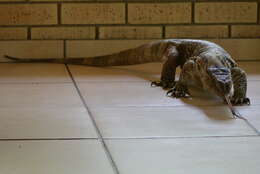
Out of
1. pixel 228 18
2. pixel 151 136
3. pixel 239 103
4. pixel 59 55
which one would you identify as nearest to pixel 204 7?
pixel 228 18

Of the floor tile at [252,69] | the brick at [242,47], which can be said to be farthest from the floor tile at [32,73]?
the brick at [242,47]

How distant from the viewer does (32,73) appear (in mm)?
3338

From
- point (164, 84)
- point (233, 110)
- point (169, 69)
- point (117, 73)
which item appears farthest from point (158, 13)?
point (233, 110)

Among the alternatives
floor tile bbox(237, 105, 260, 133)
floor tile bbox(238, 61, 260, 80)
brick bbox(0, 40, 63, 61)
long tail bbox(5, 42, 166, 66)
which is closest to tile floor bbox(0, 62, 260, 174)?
floor tile bbox(237, 105, 260, 133)

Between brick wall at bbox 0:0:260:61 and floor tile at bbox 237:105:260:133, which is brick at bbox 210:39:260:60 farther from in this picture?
floor tile at bbox 237:105:260:133

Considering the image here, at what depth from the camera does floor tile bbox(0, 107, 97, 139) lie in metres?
1.90

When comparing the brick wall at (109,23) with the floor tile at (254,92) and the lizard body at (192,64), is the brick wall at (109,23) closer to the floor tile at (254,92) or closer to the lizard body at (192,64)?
the lizard body at (192,64)

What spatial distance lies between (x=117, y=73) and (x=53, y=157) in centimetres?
177

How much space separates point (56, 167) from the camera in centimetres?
154

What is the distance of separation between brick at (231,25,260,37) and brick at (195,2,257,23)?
1.6 inches

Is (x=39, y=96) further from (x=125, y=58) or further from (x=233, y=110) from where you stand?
(x=125, y=58)

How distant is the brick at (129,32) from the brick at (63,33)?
0.08 m

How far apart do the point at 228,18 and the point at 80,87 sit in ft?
4.82

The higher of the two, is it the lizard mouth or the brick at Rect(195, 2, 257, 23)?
the brick at Rect(195, 2, 257, 23)
